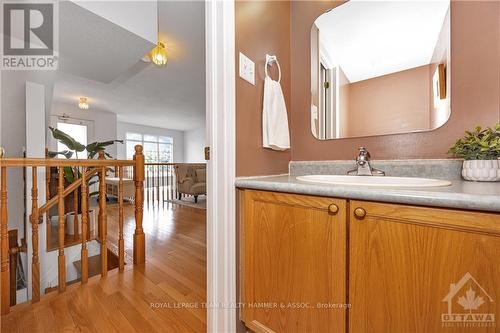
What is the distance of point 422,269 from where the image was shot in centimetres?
56

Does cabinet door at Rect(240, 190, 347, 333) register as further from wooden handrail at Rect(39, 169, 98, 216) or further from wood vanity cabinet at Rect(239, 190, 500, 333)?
wooden handrail at Rect(39, 169, 98, 216)

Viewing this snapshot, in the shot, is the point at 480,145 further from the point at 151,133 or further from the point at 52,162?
the point at 151,133

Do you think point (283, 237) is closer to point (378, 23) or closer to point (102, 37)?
point (378, 23)

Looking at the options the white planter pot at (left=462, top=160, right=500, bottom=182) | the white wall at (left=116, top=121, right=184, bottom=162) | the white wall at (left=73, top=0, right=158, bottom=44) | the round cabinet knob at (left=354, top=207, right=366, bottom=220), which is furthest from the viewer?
the white wall at (left=116, top=121, right=184, bottom=162)

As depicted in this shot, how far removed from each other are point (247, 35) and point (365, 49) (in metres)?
0.69

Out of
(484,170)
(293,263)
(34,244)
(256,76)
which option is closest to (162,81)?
(34,244)

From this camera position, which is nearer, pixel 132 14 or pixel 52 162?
pixel 52 162

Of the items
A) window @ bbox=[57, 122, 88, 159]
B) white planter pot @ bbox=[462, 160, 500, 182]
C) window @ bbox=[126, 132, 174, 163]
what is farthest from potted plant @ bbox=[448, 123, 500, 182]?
window @ bbox=[126, 132, 174, 163]

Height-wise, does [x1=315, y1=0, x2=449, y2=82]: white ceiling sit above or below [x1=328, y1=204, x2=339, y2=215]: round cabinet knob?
above

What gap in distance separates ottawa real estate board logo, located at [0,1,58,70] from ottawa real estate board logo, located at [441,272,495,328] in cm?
253

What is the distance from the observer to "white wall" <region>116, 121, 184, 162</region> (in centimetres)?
701

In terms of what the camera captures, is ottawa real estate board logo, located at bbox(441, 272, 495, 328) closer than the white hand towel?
Yes

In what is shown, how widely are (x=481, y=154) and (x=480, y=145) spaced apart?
0.03 meters

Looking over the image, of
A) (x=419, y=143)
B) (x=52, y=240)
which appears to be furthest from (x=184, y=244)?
(x=419, y=143)
